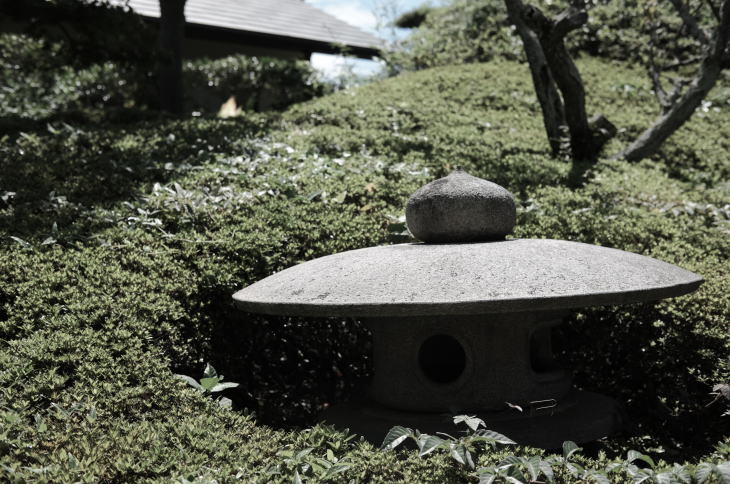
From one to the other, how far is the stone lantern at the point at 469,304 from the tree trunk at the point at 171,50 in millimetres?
7385

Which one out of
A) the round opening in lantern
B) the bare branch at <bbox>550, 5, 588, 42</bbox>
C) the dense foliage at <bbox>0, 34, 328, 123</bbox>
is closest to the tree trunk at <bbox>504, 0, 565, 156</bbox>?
the bare branch at <bbox>550, 5, 588, 42</bbox>

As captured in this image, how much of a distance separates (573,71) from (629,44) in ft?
19.2

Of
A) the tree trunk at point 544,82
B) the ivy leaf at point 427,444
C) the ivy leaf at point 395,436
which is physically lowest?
the ivy leaf at point 395,436

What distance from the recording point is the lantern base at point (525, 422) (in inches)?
138

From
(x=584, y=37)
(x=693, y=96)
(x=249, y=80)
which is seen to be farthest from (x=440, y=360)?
(x=249, y=80)

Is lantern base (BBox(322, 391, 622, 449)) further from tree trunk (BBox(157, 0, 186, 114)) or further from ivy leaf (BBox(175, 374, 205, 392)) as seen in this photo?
tree trunk (BBox(157, 0, 186, 114))

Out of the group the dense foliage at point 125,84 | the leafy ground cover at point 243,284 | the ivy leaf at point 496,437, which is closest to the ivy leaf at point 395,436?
the leafy ground cover at point 243,284

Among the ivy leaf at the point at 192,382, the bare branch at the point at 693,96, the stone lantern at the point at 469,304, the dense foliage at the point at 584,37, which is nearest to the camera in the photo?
the stone lantern at the point at 469,304

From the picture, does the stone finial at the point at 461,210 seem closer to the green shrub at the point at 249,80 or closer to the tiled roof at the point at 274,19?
the green shrub at the point at 249,80

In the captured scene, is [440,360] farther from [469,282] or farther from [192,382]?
[192,382]

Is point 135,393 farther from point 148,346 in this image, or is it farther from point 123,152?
point 123,152

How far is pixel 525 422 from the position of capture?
11.8ft

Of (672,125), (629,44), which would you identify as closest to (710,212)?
(672,125)

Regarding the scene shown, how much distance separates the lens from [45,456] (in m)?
2.96
